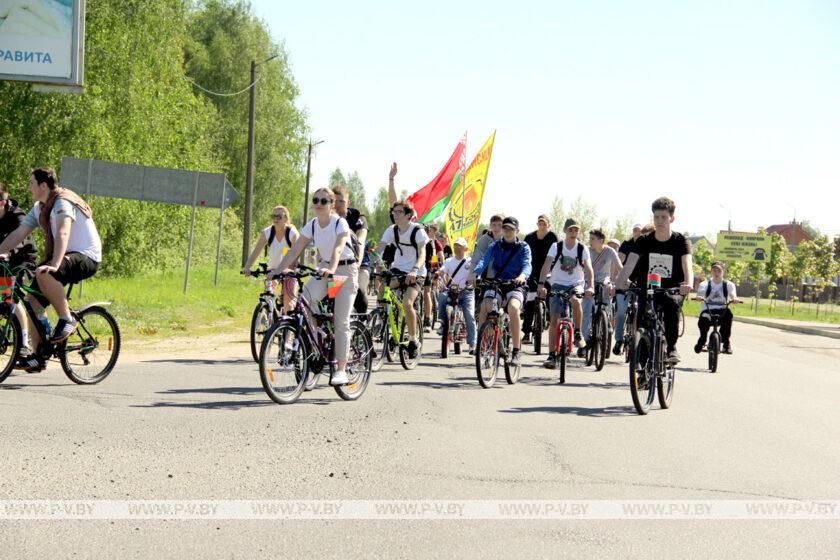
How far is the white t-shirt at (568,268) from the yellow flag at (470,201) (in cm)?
994

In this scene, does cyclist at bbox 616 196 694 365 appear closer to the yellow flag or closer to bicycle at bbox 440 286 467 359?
bicycle at bbox 440 286 467 359

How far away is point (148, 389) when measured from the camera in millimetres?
9055

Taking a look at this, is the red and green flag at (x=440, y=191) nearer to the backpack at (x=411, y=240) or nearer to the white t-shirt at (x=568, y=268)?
the white t-shirt at (x=568, y=268)

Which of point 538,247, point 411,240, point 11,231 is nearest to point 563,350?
point 411,240

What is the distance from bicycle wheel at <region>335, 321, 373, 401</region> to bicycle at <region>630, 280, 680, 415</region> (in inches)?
93.3

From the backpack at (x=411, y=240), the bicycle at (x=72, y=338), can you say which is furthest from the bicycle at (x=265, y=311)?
the bicycle at (x=72, y=338)

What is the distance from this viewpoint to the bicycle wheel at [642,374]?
334 inches

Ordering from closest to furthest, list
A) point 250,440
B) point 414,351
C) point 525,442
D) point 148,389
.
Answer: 1. point 250,440
2. point 525,442
3. point 148,389
4. point 414,351

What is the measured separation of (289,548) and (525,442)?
121 inches

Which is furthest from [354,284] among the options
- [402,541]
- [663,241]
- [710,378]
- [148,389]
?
[710,378]

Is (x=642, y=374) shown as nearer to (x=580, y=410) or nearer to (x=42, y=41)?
(x=580, y=410)

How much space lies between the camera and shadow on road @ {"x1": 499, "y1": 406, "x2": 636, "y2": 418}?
28.3 feet

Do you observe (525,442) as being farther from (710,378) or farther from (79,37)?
(79,37)

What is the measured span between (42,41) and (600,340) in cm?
1328
